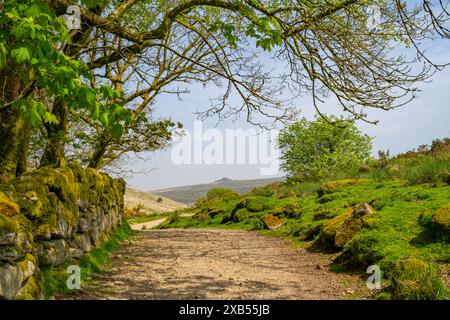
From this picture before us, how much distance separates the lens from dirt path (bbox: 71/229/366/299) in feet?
22.8

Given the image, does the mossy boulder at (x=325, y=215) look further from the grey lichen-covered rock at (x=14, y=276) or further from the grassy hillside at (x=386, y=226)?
the grey lichen-covered rock at (x=14, y=276)

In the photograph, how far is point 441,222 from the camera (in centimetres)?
814

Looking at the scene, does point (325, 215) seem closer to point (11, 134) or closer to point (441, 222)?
point (441, 222)

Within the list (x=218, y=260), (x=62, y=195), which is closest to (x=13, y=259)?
(x=62, y=195)

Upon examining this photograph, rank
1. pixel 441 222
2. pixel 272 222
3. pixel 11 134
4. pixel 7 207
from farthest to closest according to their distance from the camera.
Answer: pixel 272 222
pixel 11 134
pixel 441 222
pixel 7 207

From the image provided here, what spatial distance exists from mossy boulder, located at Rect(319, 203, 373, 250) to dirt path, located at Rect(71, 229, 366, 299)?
1.70 ft

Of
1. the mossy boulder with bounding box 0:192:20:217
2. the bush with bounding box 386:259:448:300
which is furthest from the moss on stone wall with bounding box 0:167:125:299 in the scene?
the bush with bounding box 386:259:448:300

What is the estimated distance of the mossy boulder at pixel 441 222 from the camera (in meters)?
8.05

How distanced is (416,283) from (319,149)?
28271 mm

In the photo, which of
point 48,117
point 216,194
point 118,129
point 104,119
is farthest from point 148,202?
point 104,119

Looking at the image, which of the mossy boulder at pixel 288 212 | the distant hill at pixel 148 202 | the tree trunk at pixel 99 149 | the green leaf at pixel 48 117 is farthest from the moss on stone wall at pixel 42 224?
the distant hill at pixel 148 202

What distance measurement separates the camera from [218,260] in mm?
10172

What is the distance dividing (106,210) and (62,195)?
4.77 meters
